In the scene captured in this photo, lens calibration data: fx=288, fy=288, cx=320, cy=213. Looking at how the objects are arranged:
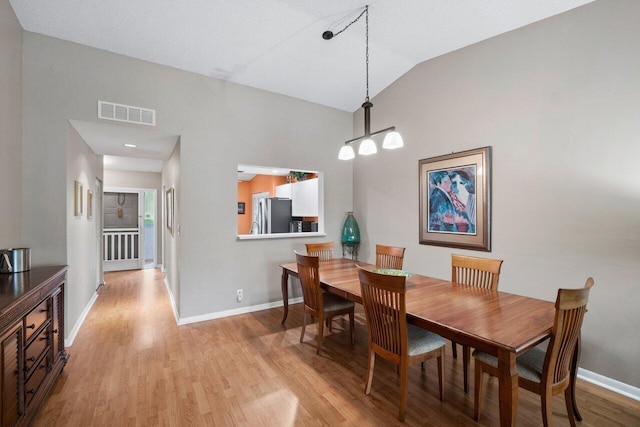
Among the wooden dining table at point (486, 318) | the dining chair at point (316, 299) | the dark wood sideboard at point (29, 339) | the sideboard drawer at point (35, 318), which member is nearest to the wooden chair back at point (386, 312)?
the wooden dining table at point (486, 318)

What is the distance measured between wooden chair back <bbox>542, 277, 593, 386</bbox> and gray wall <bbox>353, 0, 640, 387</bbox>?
1092mm

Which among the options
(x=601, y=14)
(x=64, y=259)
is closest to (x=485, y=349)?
(x=601, y=14)

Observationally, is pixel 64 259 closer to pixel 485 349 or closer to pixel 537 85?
pixel 485 349

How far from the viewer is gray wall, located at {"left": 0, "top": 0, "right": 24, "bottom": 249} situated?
225 centimetres

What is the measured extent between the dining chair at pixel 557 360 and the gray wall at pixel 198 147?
2.96 metres

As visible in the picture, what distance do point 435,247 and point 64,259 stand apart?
13.0ft

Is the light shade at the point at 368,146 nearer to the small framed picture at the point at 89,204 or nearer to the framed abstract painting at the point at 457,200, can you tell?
the framed abstract painting at the point at 457,200

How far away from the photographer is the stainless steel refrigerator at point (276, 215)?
5512 millimetres

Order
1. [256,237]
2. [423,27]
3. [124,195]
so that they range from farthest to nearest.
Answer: [124,195], [256,237], [423,27]

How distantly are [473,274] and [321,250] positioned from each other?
1.82 metres

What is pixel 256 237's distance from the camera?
3.90m

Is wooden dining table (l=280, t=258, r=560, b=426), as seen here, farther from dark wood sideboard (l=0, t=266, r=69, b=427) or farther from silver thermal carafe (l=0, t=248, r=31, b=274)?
silver thermal carafe (l=0, t=248, r=31, b=274)

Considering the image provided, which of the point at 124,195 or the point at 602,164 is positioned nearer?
the point at 602,164

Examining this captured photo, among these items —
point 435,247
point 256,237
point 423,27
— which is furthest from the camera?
point 256,237
